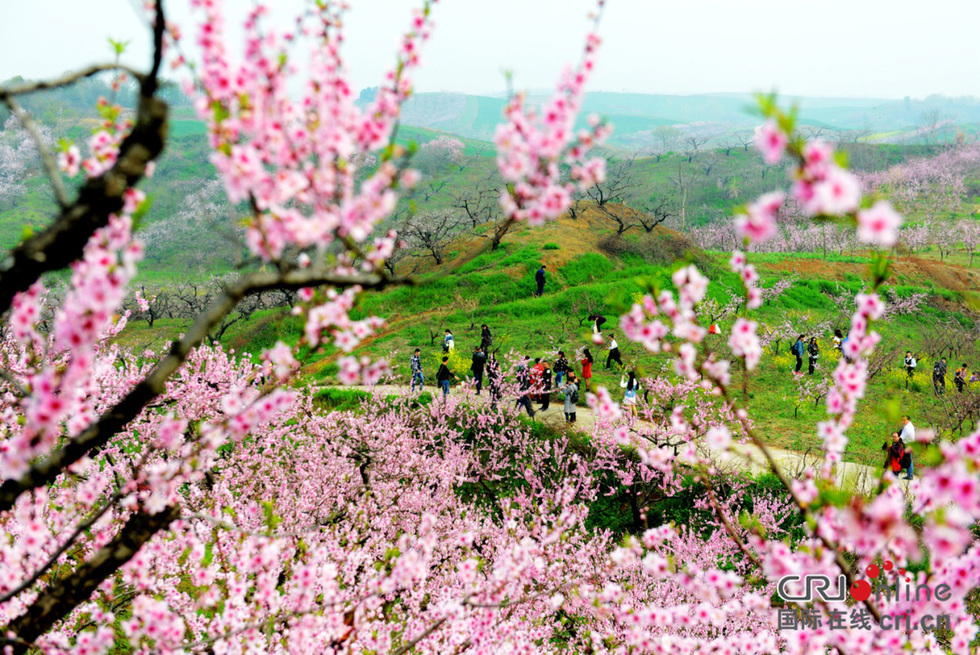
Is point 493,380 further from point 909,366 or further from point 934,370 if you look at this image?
point 934,370

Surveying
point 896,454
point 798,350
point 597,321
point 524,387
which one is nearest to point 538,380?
point 524,387

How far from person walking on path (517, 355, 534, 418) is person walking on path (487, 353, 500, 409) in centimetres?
67

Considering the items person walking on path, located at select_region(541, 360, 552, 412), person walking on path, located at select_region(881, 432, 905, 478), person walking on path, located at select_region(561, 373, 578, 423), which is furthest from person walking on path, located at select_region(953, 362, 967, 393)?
person walking on path, located at select_region(541, 360, 552, 412)

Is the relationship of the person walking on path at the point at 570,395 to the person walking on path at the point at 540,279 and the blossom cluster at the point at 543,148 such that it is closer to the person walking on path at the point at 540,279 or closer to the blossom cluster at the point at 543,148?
the blossom cluster at the point at 543,148

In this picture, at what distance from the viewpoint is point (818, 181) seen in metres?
1.62

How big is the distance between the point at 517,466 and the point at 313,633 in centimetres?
1043

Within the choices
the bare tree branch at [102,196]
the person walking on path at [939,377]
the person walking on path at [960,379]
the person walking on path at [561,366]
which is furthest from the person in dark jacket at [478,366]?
the person walking on path at [939,377]

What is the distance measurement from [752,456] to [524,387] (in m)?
6.36

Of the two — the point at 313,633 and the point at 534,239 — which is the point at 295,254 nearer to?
the point at 313,633

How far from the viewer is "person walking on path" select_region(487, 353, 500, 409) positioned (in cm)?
1501

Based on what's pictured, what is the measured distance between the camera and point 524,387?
1530cm

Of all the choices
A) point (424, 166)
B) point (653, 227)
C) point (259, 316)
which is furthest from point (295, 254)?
point (424, 166)

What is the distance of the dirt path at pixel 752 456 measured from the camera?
1148 cm

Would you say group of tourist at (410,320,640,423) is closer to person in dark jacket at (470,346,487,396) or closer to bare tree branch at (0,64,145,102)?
person in dark jacket at (470,346,487,396)
